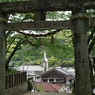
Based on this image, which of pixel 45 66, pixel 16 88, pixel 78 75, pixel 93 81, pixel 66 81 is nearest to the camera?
pixel 78 75

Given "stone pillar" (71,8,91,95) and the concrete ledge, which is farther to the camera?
the concrete ledge

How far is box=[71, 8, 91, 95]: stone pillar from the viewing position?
6730mm

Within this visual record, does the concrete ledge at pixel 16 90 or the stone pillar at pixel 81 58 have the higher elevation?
the stone pillar at pixel 81 58

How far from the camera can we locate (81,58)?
6.76 metres

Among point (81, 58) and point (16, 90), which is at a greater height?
point (81, 58)

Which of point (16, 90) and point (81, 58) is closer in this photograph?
point (81, 58)

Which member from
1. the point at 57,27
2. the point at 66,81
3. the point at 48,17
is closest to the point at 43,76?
the point at 66,81

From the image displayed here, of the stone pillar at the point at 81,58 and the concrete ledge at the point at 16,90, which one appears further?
the concrete ledge at the point at 16,90

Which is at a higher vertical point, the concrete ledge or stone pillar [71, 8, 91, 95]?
stone pillar [71, 8, 91, 95]

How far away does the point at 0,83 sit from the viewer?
7.15 metres

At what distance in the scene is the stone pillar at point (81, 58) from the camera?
6730mm

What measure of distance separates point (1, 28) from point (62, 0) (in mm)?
2965

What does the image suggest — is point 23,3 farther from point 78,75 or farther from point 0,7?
point 78,75

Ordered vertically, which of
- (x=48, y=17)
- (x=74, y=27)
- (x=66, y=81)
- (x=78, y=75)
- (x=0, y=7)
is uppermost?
(x=48, y=17)
